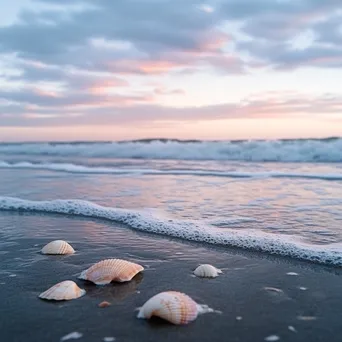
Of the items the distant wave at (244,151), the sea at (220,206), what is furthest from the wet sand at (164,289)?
the distant wave at (244,151)

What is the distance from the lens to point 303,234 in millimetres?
6086

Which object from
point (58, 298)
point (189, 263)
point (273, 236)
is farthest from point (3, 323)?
point (273, 236)

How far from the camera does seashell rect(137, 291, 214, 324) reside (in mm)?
3332

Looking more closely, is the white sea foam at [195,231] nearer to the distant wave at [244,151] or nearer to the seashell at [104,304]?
the seashell at [104,304]

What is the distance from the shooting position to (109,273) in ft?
14.0

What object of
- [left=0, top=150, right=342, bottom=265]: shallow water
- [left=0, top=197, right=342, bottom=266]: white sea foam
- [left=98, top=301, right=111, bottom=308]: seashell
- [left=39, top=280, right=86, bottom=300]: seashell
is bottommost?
[left=98, top=301, right=111, bottom=308]: seashell

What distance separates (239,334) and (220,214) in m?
4.39

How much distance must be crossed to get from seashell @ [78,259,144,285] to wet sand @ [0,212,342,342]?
7 centimetres

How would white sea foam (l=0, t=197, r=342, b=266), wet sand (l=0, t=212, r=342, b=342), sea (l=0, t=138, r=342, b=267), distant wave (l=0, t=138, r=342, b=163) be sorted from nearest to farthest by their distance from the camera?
wet sand (l=0, t=212, r=342, b=342)
white sea foam (l=0, t=197, r=342, b=266)
sea (l=0, t=138, r=342, b=267)
distant wave (l=0, t=138, r=342, b=163)

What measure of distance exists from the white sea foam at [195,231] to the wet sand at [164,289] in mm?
233

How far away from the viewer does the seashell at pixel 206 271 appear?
446cm

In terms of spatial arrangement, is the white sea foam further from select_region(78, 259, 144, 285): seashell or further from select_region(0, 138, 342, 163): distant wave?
select_region(0, 138, 342, 163): distant wave

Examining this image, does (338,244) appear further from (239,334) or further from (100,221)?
(100,221)

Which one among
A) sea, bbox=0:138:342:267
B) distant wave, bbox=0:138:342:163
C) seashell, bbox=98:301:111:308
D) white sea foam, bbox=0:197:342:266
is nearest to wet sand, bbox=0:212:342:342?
seashell, bbox=98:301:111:308
